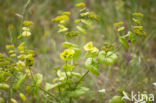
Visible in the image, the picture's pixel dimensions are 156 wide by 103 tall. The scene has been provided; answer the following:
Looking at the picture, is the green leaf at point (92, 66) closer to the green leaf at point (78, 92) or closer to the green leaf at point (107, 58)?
the green leaf at point (107, 58)

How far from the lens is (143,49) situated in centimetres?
259

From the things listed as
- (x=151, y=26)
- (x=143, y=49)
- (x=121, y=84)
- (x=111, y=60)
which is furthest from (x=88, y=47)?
(x=151, y=26)

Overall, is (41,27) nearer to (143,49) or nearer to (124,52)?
(124,52)

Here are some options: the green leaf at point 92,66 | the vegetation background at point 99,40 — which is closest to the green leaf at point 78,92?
the green leaf at point 92,66

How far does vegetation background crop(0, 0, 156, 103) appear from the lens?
75.7 inches

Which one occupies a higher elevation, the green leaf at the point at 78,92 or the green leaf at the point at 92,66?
the green leaf at the point at 92,66

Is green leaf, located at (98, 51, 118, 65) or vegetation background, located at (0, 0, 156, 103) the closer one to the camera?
green leaf, located at (98, 51, 118, 65)

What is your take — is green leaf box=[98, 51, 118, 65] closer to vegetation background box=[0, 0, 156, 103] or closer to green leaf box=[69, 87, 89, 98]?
green leaf box=[69, 87, 89, 98]

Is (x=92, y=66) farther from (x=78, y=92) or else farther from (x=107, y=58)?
(x=78, y=92)

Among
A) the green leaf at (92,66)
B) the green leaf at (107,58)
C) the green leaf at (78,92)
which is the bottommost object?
the green leaf at (78,92)

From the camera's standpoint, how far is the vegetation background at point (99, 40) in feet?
6.31

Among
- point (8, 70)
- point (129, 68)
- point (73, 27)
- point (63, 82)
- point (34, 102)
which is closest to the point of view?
point (8, 70)

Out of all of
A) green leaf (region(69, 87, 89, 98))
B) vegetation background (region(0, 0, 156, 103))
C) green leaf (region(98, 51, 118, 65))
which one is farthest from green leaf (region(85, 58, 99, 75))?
vegetation background (region(0, 0, 156, 103))

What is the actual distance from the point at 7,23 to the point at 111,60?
8.64 ft
